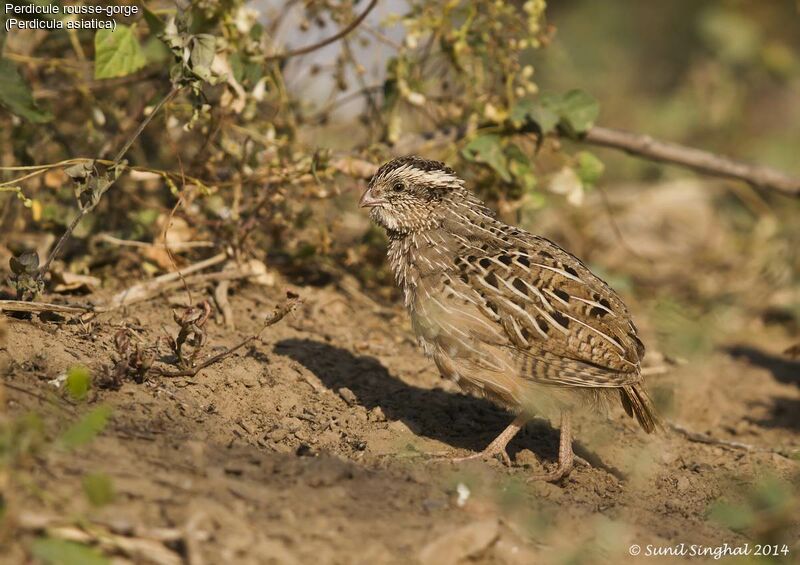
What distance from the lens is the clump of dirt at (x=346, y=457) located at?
11.6ft

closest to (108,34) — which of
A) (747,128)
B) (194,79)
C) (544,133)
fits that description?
(194,79)

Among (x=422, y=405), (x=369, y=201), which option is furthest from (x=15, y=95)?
Answer: (x=422, y=405)

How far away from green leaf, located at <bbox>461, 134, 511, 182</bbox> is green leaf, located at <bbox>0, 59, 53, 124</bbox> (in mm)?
2790

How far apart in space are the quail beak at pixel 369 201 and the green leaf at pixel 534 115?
55.9 inches

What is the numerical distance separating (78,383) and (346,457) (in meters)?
1.32

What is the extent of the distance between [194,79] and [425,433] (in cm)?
236

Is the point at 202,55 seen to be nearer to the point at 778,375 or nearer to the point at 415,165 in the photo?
the point at 415,165

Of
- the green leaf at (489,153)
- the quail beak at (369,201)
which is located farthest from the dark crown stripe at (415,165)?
the green leaf at (489,153)

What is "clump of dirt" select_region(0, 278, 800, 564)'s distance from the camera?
3539 mm

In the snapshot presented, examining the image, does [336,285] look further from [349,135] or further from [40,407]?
[40,407]

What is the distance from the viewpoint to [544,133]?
6547 mm

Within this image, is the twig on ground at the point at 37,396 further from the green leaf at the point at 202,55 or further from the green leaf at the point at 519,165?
the green leaf at the point at 519,165

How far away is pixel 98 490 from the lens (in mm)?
3264

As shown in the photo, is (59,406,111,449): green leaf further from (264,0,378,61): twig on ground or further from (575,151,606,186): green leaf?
(575,151,606,186): green leaf
